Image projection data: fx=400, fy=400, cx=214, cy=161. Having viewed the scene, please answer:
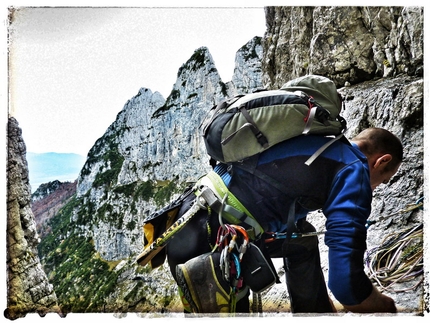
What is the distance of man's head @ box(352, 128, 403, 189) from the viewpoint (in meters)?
2.29

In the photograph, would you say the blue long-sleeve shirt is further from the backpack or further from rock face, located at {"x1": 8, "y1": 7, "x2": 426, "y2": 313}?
rock face, located at {"x1": 8, "y1": 7, "x2": 426, "y2": 313}

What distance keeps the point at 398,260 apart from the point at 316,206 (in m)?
1.21

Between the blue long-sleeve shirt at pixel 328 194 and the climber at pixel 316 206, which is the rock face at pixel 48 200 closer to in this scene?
the climber at pixel 316 206

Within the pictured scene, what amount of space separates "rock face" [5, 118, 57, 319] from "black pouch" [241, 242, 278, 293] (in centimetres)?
189

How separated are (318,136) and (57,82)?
2.48 meters

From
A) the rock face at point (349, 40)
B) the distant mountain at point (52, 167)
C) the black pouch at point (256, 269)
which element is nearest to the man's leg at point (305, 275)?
the black pouch at point (256, 269)

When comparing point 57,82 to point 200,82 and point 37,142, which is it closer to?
point 37,142

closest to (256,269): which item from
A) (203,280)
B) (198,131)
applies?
(203,280)

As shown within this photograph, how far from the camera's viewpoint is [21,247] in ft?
→ 10.5

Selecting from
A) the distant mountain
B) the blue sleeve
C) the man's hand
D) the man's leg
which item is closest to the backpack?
the blue sleeve

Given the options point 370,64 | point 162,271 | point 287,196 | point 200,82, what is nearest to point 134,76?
point 200,82

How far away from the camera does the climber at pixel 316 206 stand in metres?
1.78

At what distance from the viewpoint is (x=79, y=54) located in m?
3.51

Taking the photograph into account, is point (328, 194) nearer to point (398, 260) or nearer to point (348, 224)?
point (348, 224)
